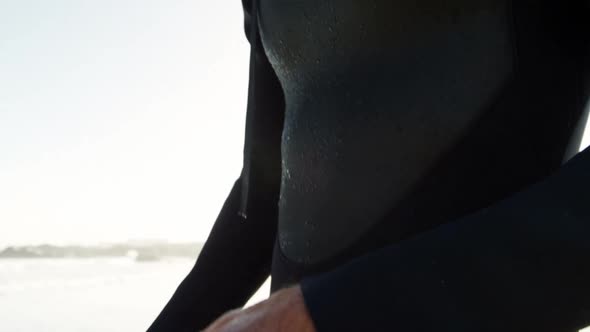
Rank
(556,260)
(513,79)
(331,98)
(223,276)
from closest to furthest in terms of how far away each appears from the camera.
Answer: (556,260), (513,79), (331,98), (223,276)

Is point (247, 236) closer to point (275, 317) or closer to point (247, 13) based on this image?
point (247, 13)

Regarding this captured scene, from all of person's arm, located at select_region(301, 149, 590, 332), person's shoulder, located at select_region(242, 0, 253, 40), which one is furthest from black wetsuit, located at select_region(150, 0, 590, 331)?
person's shoulder, located at select_region(242, 0, 253, 40)

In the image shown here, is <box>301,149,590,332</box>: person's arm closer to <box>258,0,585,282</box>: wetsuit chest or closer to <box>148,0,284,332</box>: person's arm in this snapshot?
<box>258,0,585,282</box>: wetsuit chest

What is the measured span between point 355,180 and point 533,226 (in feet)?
1.09

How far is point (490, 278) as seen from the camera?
447 mm

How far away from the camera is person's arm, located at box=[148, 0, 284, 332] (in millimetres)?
1020

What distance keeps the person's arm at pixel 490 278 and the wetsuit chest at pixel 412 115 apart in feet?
0.70

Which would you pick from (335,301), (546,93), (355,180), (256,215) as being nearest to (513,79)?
(546,93)

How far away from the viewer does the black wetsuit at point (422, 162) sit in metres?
0.45

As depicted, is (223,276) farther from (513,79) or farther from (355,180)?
(513,79)

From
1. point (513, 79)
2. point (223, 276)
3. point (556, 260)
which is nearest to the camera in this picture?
point (556, 260)

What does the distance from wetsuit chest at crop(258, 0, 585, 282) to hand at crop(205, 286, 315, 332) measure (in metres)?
0.28

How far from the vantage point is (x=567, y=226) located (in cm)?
45

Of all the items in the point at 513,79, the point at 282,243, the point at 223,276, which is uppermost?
the point at 513,79
